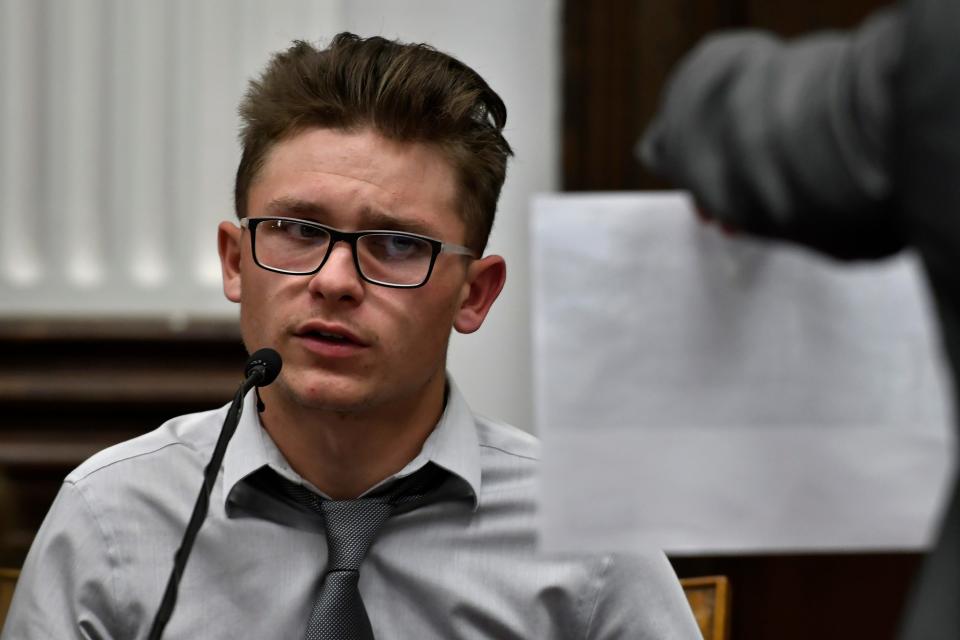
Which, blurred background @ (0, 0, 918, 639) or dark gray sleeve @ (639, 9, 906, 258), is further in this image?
blurred background @ (0, 0, 918, 639)

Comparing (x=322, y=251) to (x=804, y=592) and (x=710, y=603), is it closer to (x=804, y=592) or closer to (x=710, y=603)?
(x=710, y=603)

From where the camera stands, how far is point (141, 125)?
237 cm

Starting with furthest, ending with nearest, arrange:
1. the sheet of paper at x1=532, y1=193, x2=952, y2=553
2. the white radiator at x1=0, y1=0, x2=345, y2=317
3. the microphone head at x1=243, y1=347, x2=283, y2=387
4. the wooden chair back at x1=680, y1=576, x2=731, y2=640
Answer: the white radiator at x1=0, y1=0, x2=345, y2=317, the wooden chair back at x1=680, y1=576, x2=731, y2=640, the microphone head at x1=243, y1=347, x2=283, y2=387, the sheet of paper at x1=532, y1=193, x2=952, y2=553

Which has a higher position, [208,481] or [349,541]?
[208,481]

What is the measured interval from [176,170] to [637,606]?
1.45 meters

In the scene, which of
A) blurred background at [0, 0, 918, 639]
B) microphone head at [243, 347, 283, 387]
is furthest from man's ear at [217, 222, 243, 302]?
blurred background at [0, 0, 918, 639]

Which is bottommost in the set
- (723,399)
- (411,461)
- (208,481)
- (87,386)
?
(87,386)

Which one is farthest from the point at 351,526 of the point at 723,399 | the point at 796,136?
the point at 796,136

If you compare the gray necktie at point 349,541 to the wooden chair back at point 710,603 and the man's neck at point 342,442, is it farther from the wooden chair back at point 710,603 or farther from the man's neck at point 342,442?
the wooden chair back at point 710,603

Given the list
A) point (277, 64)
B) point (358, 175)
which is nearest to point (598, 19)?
point (277, 64)

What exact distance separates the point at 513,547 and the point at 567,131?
43.8 inches

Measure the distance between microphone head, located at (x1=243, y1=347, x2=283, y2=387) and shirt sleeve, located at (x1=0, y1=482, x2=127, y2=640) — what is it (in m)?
0.39

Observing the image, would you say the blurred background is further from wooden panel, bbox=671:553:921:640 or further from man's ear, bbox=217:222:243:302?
man's ear, bbox=217:222:243:302

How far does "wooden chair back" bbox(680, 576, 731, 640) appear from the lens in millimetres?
1395
